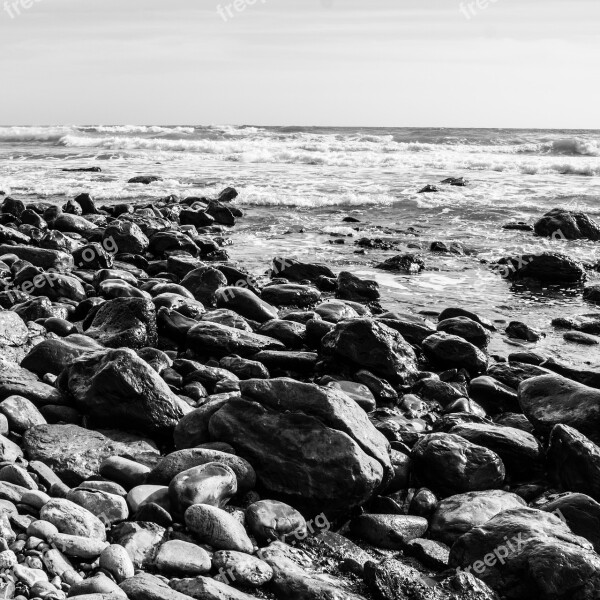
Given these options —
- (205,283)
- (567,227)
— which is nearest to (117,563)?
(205,283)

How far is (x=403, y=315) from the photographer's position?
7.78 metres

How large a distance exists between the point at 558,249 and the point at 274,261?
18.0ft

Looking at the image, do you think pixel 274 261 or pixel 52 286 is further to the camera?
pixel 274 261

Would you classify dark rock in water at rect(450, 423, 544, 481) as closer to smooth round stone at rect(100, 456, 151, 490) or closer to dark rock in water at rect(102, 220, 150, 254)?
smooth round stone at rect(100, 456, 151, 490)

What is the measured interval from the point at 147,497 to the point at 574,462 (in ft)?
8.69

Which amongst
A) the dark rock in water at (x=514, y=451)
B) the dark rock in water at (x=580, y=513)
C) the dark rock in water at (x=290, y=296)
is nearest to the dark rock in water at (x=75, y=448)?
the dark rock in water at (x=514, y=451)

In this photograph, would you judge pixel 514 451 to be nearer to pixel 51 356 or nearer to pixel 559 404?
pixel 559 404

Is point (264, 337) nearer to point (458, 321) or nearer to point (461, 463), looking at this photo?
point (458, 321)

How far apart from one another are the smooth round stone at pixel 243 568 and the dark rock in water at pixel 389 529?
0.78 metres

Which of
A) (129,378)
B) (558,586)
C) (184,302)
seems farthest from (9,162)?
(558,586)

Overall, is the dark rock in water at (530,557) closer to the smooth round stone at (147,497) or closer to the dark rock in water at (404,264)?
the smooth round stone at (147,497)

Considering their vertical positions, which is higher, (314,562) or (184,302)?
(184,302)

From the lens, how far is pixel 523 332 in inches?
308

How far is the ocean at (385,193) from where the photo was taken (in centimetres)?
975
